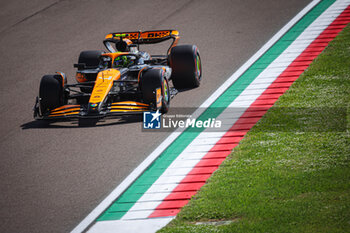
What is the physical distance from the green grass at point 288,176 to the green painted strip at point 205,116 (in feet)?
3.33

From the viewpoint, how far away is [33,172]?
30.9 feet

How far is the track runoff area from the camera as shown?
7758 mm

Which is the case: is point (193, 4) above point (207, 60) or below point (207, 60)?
above

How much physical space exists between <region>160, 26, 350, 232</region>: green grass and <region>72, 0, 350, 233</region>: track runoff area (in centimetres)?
32

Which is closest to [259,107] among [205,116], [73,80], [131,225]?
[205,116]

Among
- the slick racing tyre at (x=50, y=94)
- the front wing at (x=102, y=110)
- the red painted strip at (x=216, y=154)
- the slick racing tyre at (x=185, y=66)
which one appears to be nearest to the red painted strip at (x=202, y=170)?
the red painted strip at (x=216, y=154)

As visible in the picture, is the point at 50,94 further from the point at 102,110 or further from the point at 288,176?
the point at 288,176

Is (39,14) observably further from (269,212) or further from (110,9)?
(269,212)

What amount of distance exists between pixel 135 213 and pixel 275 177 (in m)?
2.14

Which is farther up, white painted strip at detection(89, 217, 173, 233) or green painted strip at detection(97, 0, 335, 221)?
green painted strip at detection(97, 0, 335, 221)

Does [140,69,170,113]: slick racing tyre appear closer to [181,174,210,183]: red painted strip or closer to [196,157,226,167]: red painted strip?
[196,157,226,167]: red painted strip

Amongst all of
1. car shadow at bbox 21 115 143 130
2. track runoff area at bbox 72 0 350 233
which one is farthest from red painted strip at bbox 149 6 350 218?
car shadow at bbox 21 115 143 130

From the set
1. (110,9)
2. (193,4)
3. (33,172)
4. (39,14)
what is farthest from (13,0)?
(33,172)

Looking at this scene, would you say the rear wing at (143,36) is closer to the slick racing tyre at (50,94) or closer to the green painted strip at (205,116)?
the green painted strip at (205,116)
